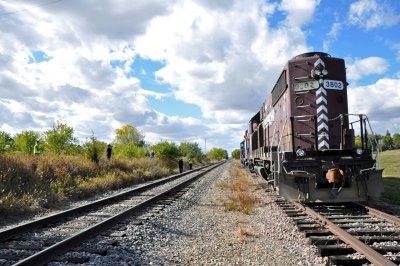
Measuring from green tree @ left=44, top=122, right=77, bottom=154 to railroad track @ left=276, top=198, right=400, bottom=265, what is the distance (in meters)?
22.1

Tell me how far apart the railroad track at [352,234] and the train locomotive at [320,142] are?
539 millimetres

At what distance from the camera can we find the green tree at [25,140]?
30.5 meters

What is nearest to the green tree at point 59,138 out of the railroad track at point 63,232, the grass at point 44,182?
the grass at point 44,182

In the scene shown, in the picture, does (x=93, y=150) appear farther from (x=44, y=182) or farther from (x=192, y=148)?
(x=192, y=148)

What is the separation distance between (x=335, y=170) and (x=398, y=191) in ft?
19.5

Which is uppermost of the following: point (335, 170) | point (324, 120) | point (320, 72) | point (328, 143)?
point (320, 72)

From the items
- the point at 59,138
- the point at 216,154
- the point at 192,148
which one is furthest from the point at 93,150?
the point at 216,154

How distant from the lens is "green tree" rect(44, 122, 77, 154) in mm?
27031

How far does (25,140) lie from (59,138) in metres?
6.01

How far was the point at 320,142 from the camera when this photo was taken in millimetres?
9477

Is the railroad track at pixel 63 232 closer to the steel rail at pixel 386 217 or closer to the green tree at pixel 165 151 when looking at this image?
the steel rail at pixel 386 217

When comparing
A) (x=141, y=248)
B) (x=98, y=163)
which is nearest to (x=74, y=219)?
(x=141, y=248)

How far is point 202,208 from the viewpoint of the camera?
10.1 meters

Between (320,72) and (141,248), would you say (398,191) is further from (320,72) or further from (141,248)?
(141,248)
